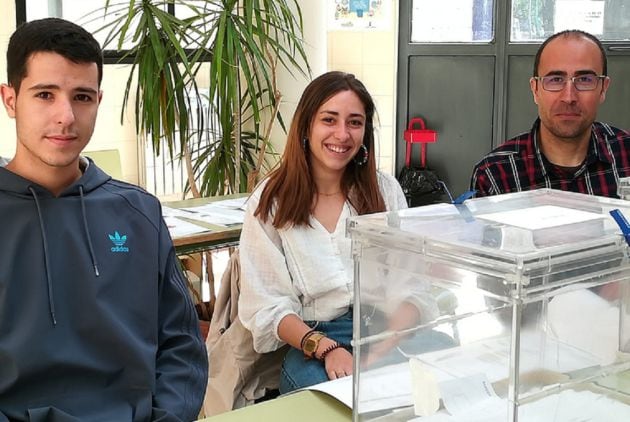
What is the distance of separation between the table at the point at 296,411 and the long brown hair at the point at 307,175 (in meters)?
0.75

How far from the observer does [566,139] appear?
82.0 inches

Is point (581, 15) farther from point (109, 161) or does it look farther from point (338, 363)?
point (338, 363)

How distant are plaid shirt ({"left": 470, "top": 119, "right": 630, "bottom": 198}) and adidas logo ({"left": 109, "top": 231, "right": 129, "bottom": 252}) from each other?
41.1 inches

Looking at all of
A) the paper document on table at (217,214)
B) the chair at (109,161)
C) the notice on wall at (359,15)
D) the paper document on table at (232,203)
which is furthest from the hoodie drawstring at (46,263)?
the notice on wall at (359,15)

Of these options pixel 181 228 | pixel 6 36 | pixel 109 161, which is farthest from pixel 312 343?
pixel 6 36

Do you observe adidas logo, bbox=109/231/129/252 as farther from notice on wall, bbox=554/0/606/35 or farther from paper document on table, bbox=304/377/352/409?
notice on wall, bbox=554/0/606/35

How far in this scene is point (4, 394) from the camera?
1329 mm

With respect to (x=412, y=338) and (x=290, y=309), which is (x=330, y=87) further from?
(x=412, y=338)

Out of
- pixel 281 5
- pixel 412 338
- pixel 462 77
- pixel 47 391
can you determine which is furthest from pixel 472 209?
pixel 462 77

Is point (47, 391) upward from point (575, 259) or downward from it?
downward

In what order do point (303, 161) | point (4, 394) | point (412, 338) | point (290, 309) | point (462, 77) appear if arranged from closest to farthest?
point (412, 338) → point (4, 394) → point (290, 309) → point (303, 161) → point (462, 77)

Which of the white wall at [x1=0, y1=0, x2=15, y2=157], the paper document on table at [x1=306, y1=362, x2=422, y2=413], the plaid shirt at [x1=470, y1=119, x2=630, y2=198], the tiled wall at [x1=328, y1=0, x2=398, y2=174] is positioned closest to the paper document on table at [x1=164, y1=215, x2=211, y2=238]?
the plaid shirt at [x1=470, y1=119, x2=630, y2=198]

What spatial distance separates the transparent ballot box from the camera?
1021mm

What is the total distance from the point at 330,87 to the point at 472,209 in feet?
3.26
